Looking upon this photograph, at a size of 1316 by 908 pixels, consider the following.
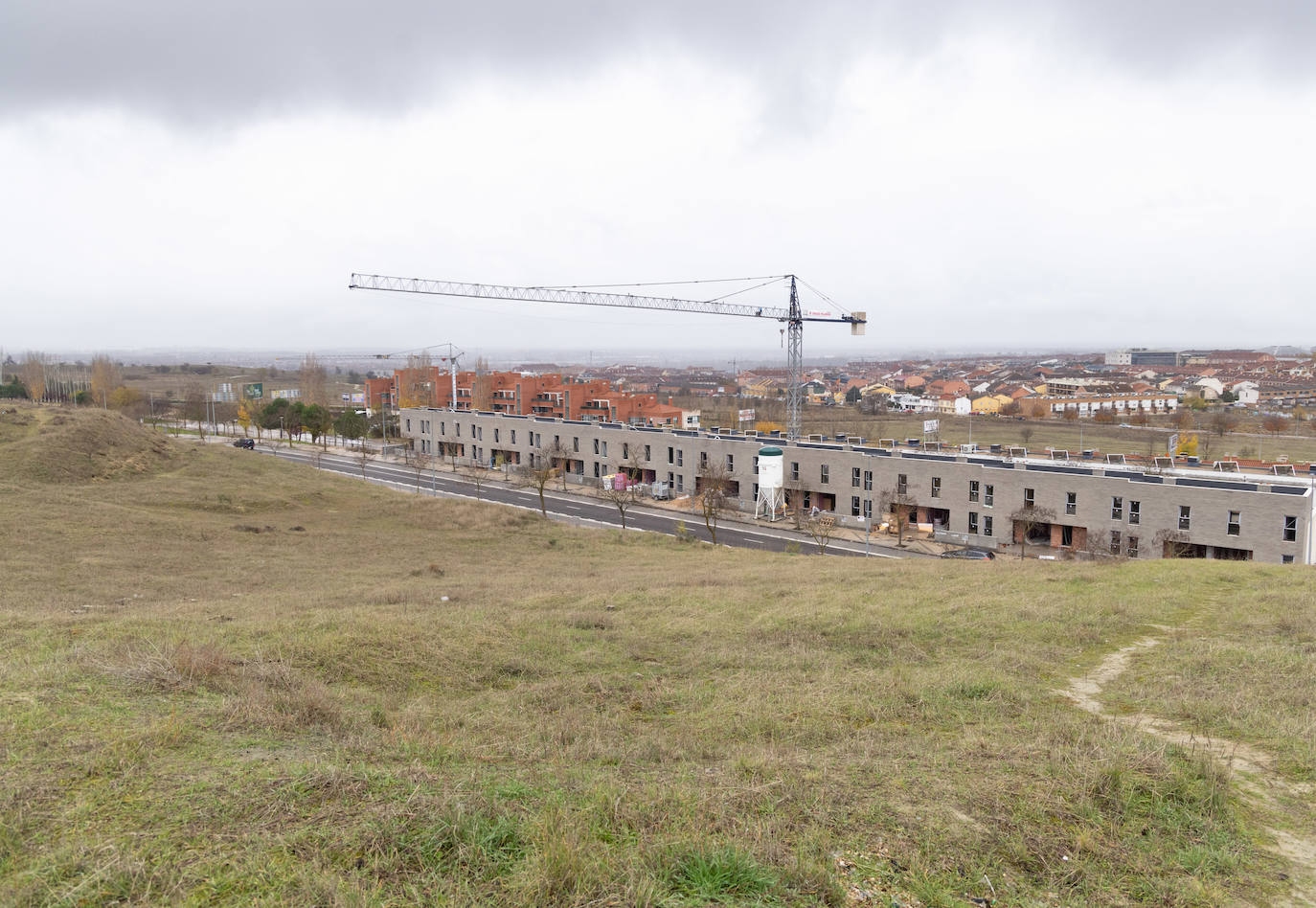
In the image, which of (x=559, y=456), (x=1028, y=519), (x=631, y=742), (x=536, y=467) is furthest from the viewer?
(x=536, y=467)

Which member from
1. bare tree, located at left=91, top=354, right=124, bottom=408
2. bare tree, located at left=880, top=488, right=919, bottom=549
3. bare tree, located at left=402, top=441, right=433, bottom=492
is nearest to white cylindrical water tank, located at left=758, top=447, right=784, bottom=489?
bare tree, located at left=880, top=488, right=919, bottom=549

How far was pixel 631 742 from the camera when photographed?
785cm

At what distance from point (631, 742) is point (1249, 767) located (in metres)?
6.14

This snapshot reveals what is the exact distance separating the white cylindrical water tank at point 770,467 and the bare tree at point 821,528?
3.72m

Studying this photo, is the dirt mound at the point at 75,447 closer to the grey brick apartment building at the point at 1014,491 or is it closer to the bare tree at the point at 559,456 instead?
the bare tree at the point at 559,456

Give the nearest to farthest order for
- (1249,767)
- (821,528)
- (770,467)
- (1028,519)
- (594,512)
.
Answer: (1249,767) → (1028,519) → (821,528) → (770,467) → (594,512)

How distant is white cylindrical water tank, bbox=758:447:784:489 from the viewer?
46562mm

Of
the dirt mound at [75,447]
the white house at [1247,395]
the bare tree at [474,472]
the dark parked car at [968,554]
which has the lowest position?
the dark parked car at [968,554]

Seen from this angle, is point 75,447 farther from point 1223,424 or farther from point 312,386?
point 1223,424

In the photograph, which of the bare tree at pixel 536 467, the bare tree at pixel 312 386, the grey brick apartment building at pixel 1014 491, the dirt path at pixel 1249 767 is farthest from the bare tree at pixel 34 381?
the dirt path at pixel 1249 767

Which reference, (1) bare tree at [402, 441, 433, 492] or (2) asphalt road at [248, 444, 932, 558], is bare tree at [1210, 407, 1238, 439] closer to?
(2) asphalt road at [248, 444, 932, 558]

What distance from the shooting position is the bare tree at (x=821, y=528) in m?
36.6

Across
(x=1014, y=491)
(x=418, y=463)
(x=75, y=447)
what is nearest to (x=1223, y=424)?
(x=1014, y=491)

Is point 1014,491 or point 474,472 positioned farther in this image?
point 474,472
